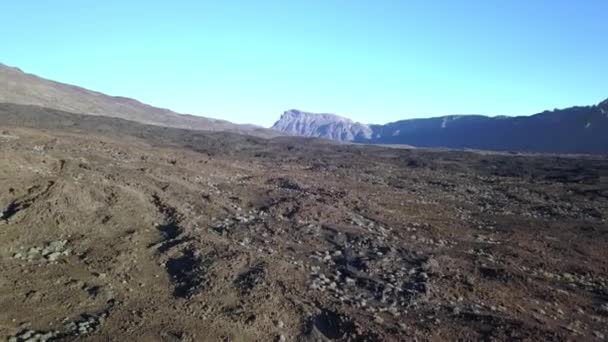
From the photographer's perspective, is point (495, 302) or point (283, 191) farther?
point (283, 191)

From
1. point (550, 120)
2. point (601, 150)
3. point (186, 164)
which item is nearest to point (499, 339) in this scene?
point (186, 164)

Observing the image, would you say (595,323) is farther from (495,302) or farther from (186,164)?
(186,164)

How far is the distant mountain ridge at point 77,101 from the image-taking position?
70.8 metres

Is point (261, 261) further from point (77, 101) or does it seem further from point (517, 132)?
point (517, 132)

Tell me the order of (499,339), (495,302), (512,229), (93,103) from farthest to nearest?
(93,103) < (512,229) < (495,302) < (499,339)

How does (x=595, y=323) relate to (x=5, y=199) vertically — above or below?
below

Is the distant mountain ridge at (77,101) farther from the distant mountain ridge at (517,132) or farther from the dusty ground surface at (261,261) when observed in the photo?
the distant mountain ridge at (517,132)

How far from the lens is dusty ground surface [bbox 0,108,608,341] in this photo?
9.38m

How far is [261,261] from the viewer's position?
1238 cm

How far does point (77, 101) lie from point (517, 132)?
279 feet

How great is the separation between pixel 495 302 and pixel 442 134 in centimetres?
13256

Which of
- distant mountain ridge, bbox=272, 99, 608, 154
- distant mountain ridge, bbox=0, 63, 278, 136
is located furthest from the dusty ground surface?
distant mountain ridge, bbox=272, 99, 608, 154

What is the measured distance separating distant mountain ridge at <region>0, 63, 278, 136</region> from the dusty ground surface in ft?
173

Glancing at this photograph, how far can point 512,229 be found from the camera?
19.5 m
